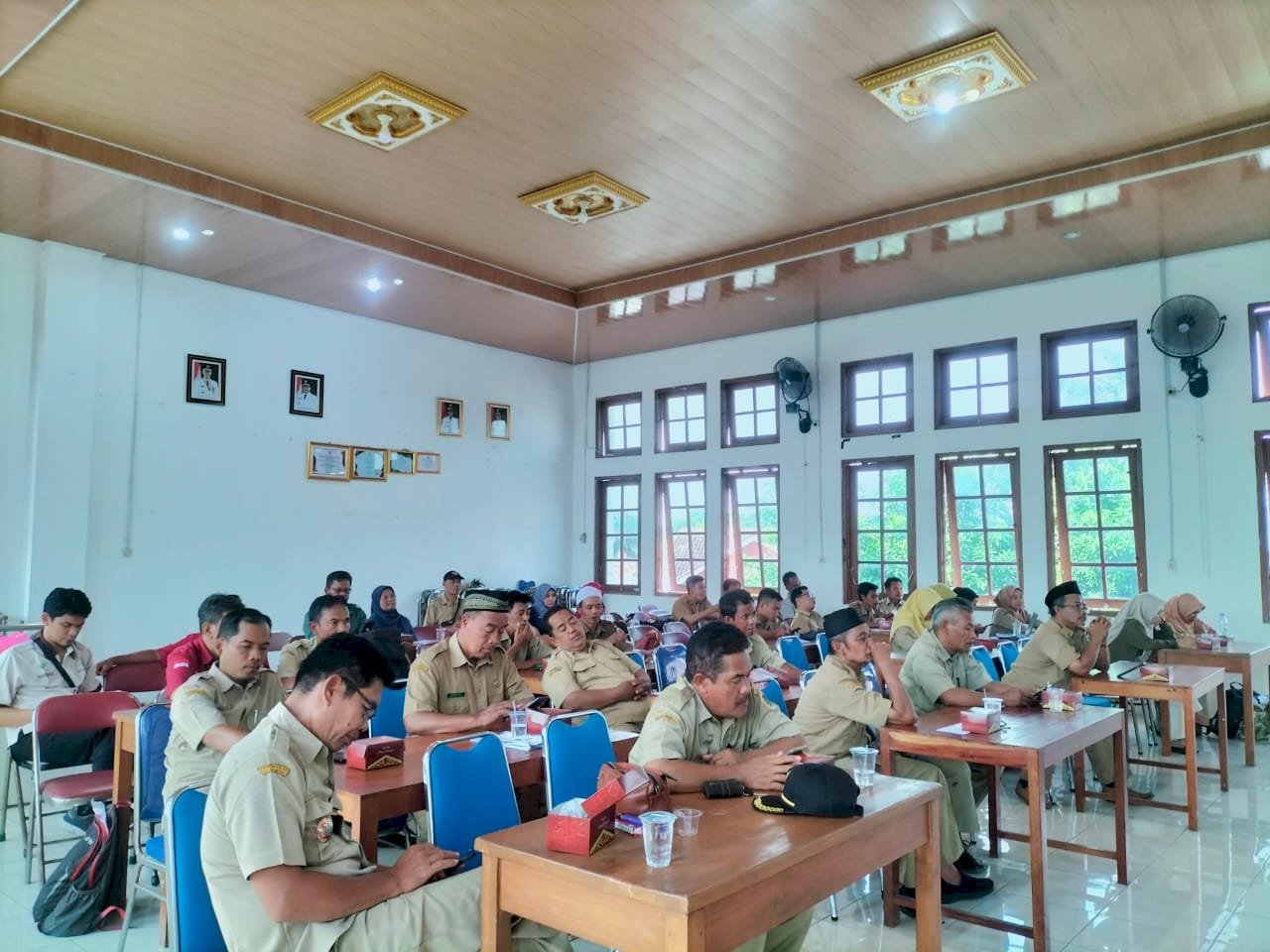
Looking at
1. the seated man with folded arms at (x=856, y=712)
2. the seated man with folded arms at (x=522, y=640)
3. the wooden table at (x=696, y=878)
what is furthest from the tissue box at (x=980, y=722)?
the seated man with folded arms at (x=522, y=640)

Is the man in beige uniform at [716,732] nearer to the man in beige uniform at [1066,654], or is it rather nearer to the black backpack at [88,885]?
the black backpack at [88,885]

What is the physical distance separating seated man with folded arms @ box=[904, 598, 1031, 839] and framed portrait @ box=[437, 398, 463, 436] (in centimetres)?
716

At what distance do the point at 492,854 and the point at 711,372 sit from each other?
9.14 meters

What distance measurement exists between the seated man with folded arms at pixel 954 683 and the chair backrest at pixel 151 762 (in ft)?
9.86

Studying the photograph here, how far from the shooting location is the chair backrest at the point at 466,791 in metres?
2.59

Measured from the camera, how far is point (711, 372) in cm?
1088

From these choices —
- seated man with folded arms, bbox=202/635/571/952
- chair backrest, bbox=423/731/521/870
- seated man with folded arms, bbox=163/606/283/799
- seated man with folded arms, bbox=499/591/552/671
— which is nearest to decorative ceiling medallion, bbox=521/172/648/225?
seated man with folded arms, bbox=499/591/552/671

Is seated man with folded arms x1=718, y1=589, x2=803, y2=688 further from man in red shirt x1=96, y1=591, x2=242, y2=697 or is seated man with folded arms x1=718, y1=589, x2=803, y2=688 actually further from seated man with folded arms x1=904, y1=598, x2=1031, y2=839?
man in red shirt x1=96, y1=591, x2=242, y2=697

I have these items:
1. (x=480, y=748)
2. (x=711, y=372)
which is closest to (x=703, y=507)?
(x=711, y=372)

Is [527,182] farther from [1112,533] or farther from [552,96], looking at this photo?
[1112,533]

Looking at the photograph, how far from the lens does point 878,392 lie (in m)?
9.62

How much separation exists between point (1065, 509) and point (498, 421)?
20.8ft

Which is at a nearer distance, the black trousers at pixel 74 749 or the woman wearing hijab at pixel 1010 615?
the black trousers at pixel 74 749

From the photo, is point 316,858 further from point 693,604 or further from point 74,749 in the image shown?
point 693,604
